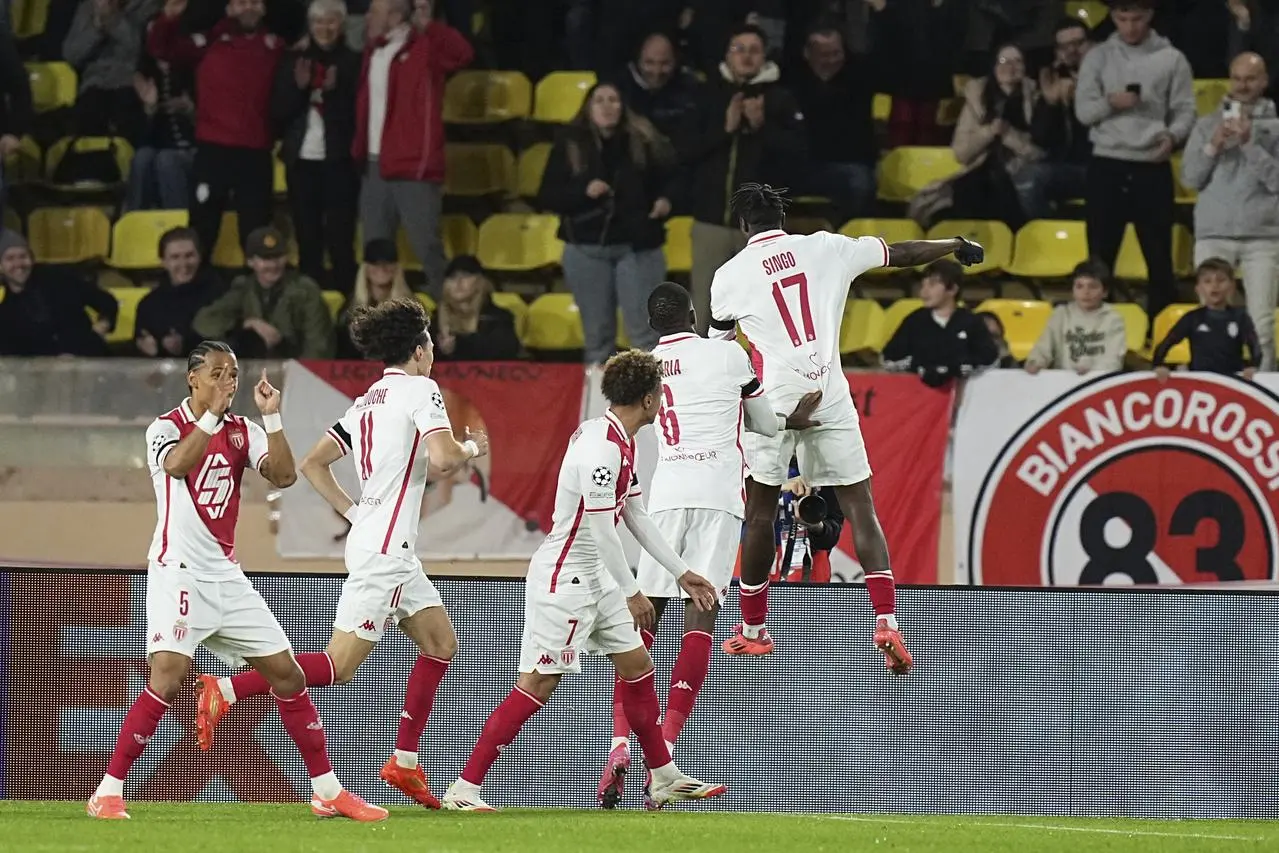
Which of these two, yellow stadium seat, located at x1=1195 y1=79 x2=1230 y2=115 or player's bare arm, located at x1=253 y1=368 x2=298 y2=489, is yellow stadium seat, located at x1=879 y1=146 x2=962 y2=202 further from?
player's bare arm, located at x1=253 y1=368 x2=298 y2=489

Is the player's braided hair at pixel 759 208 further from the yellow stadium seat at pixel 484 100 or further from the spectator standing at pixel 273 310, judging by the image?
the yellow stadium seat at pixel 484 100

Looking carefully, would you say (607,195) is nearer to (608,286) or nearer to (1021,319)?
(608,286)

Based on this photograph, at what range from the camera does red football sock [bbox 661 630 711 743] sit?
9000 mm

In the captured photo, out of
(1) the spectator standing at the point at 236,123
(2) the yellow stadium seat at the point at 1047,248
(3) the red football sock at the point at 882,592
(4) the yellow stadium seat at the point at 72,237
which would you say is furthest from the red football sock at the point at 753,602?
(4) the yellow stadium seat at the point at 72,237

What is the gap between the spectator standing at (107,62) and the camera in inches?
605

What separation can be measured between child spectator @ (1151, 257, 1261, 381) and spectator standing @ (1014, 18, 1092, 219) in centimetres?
202

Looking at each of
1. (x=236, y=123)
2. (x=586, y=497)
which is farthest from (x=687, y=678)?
(x=236, y=123)

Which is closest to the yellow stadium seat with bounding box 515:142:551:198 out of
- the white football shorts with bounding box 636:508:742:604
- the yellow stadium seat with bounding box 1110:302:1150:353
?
the yellow stadium seat with bounding box 1110:302:1150:353

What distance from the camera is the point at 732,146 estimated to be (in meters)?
13.5

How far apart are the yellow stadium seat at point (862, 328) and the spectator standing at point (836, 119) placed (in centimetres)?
90

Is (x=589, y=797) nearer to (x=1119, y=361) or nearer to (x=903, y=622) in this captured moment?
(x=903, y=622)

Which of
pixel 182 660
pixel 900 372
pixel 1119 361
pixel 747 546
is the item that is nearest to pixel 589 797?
pixel 747 546

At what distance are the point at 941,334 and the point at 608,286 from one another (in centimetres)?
225

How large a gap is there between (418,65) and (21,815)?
23.2 feet
